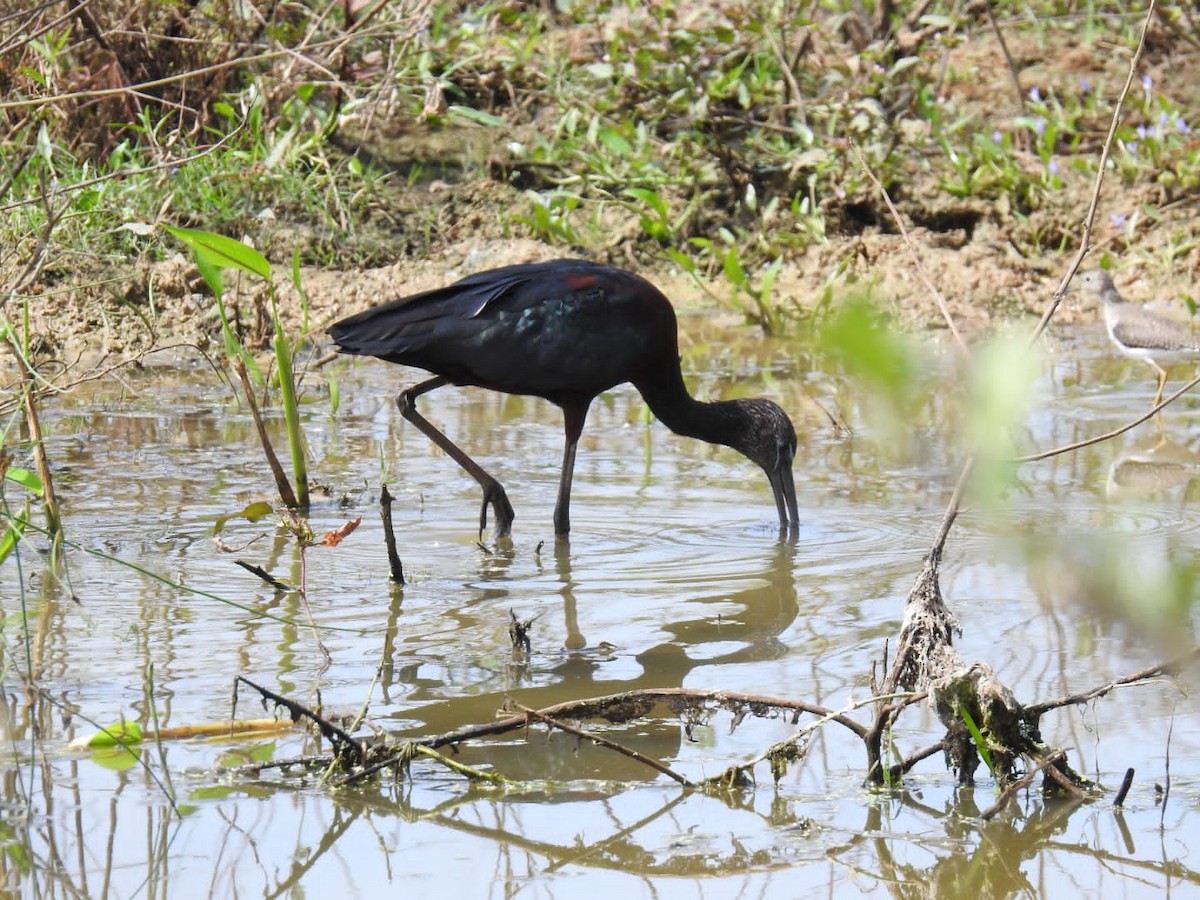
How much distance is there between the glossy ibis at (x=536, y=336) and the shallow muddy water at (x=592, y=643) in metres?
0.21

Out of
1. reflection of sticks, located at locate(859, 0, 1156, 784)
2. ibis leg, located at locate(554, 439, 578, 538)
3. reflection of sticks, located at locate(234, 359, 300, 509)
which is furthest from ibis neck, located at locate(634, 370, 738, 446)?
reflection of sticks, located at locate(859, 0, 1156, 784)

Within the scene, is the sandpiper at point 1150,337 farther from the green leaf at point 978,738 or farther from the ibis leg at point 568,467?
the green leaf at point 978,738

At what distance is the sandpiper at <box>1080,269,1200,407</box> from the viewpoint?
7215mm

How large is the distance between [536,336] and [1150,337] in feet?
10.8

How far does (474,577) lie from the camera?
474 centimetres

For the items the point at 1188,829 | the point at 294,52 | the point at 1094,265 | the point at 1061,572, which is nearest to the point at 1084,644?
the point at 1188,829

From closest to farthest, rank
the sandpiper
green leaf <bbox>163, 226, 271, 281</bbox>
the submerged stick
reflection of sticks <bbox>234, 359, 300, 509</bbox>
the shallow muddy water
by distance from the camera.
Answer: the shallow muddy water → green leaf <bbox>163, 226, 271, 281</bbox> → the submerged stick → reflection of sticks <bbox>234, 359, 300, 509</bbox> → the sandpiper

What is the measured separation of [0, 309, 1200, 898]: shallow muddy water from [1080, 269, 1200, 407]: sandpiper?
0.29 m

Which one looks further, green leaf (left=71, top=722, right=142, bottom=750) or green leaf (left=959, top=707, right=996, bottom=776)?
green leaf (left=71, top=722, right=142, bottom=750)

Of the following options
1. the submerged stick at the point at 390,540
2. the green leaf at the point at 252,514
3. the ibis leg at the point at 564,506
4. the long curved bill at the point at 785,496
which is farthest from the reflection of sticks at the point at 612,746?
the long curved bill at the point at 785,496

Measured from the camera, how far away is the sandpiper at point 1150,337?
23.7ft

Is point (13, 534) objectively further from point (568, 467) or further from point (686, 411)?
point (686, 411)

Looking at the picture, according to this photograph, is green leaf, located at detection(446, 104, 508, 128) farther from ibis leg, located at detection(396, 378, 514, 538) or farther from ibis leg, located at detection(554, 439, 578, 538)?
ibis leg, located at detection(554, 439, 578, 538)

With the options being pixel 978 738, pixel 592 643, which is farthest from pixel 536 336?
pixel 978 738
